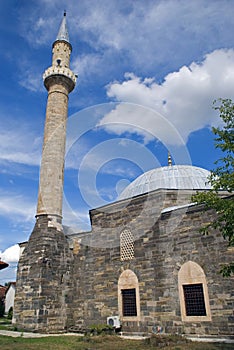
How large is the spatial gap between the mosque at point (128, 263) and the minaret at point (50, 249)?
1.5 inches

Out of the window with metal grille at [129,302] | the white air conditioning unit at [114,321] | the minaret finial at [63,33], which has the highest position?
the minaret finial at [63,33]

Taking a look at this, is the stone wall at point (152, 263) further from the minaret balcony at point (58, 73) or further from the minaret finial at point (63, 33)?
the minaret finial at point (63, 33)

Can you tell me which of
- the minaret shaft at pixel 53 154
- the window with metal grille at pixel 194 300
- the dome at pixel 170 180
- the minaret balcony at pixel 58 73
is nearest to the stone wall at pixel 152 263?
the window with metal grille at pixel 194 300

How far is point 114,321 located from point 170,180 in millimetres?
6543

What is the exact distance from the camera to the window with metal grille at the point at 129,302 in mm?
10640

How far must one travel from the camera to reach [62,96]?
15.6 m

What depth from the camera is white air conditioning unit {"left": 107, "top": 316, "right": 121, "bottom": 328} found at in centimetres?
1055

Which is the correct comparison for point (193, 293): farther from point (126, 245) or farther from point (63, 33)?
point (63, 33)

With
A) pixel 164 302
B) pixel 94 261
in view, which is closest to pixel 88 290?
pixel 94 261

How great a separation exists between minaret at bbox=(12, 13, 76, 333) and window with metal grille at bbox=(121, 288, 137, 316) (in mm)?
2833

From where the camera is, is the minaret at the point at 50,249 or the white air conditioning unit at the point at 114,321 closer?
the white air conditioning unit at the point at 114,321

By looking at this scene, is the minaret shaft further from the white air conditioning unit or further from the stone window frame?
the white air conditioning unit

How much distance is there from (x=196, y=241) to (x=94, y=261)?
4882 mm

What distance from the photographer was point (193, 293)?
940 centimetres
